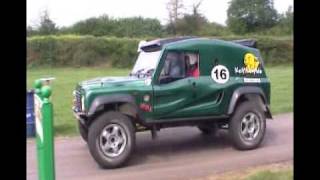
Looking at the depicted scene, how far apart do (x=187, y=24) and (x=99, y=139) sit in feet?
140

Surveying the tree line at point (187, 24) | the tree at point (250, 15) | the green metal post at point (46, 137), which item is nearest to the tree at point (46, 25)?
the tree line at point (187, 24)

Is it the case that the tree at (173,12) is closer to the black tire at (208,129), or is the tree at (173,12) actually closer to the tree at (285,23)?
the tree at (285,23)

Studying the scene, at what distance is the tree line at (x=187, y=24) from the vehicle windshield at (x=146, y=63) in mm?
34572

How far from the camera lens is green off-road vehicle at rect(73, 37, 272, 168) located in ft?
28.9

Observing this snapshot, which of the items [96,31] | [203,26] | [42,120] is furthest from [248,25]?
[42,120]

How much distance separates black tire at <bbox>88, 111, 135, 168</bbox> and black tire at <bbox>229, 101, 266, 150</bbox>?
190 centimetres

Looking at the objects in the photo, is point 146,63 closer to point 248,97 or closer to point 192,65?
point 192,65

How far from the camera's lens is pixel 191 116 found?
9578 mm

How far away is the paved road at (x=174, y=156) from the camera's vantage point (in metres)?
8.47

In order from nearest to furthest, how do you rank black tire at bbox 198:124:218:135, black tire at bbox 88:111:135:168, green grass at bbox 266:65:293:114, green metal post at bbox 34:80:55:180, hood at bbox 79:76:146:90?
green metal post at bbox 34:80:55:180, black tire at bbox 88:111:135:168, hood at bbox 79:76:146:90, black tire at bbox 198:124:218:135, green grass at bbox 266:65:293:114

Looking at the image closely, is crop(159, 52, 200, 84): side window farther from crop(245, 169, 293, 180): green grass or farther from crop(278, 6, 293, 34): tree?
crop(278, 6, 293, 34): tree

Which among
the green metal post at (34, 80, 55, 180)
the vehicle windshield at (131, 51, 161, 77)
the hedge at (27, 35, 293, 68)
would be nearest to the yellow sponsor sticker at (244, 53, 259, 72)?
the vehicle windshield at (131, 51, 161, 77)
